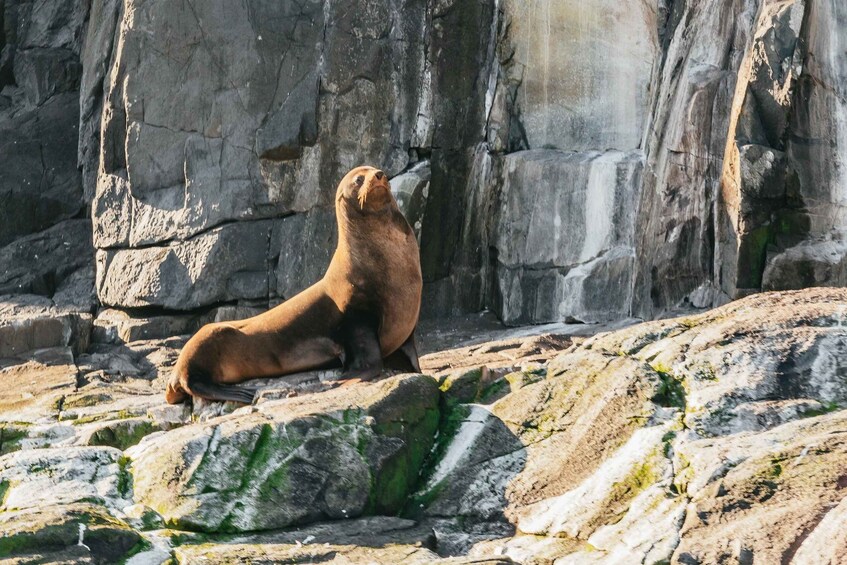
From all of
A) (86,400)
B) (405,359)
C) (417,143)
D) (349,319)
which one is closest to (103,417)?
(86,400)

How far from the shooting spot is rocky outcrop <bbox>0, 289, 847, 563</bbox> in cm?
511

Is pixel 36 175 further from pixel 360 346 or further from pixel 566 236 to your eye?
pixel 360 346

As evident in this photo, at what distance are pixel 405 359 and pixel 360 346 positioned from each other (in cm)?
45

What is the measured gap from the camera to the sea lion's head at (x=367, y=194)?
27.8 feet

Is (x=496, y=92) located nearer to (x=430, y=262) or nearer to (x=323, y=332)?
(x=430, y=262)

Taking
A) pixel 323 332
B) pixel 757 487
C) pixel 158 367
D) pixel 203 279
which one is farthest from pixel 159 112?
pixel 757 487

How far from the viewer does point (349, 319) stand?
8312mm

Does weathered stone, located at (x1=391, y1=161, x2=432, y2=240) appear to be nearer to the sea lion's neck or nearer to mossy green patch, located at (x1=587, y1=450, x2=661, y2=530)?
the sea lion's neck

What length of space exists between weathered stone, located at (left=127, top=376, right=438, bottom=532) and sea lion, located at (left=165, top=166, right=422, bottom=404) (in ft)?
5.43

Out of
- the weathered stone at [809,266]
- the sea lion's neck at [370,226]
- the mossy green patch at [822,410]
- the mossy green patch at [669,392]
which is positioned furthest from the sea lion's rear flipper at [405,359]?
the mossy green patch at [822,410]

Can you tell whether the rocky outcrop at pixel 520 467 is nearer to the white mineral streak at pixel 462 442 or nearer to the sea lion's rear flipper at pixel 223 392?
the white mineral streak at pixel 462 442

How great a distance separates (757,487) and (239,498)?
2.30 meters

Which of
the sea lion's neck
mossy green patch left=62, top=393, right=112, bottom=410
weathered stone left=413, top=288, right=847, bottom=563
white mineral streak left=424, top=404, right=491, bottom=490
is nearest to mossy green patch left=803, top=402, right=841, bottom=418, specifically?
weathered stone left=413, top=288, right=847, bottom=563

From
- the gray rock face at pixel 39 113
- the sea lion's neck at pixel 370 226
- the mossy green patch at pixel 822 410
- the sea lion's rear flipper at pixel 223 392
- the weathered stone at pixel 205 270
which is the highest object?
the gray rock face at pixel 39 113
